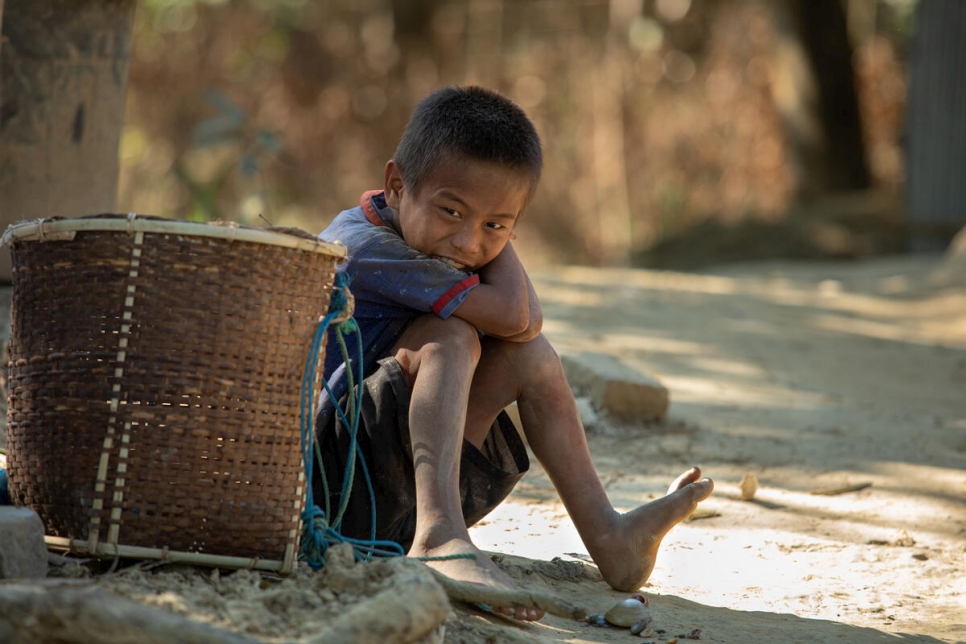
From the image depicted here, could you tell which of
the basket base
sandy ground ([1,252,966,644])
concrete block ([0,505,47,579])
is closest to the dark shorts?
sandy ground ([1,252,966,644])

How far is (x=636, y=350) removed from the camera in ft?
18.0

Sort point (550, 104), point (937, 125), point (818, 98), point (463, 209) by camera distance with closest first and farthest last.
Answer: point (463, 209)
point (937, 125)
point (818, 98)
point (550, 104)

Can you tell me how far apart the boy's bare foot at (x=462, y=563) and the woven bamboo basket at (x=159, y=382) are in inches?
11.8

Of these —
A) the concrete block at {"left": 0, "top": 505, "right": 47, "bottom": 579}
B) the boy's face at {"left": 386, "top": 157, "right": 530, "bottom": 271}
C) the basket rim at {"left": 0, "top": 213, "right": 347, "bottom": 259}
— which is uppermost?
the boy's face at {"left": 386, "top": 157, "right": 530, "bottom": 271}

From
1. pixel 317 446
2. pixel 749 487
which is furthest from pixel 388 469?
pixel 749 487

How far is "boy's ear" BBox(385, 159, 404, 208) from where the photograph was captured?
2.50 m

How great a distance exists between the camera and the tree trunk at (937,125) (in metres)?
9.10

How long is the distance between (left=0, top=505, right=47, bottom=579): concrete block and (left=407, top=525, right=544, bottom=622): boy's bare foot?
680 mm

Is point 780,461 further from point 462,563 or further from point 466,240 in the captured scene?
point 462,563

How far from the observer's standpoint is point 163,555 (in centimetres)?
175

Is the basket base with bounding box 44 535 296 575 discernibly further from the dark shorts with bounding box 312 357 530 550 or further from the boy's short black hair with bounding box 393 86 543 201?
the boy's short black hair with bounding box 393 86 543 201

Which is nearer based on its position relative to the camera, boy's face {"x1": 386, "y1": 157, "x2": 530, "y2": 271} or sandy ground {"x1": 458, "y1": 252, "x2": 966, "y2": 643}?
boy's face {"x1": 386, "y1": 157, "x2": 530, "y2": 271}

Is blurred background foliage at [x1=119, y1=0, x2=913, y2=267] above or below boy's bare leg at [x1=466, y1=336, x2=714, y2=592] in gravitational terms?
above

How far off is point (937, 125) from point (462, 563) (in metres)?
8.56
